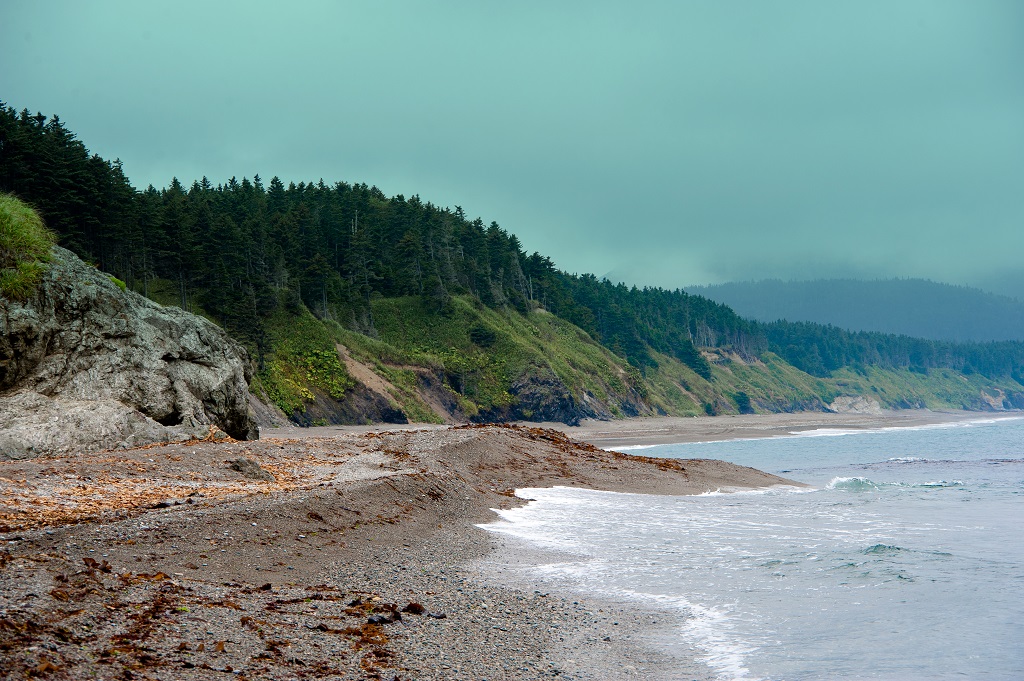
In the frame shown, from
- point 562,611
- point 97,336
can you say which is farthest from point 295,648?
point 97,336

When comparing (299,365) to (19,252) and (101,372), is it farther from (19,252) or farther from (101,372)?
(19,252)

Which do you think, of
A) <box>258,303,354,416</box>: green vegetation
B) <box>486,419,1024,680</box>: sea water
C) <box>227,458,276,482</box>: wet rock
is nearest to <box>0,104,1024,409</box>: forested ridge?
<box>258,303,354,416</box>: green vegetation

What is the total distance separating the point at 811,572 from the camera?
12297 millimetres

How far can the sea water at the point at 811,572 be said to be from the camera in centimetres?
822

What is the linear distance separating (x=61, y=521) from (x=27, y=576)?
3.17 meters

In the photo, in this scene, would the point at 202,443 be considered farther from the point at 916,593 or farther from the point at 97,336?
the point at 916,593

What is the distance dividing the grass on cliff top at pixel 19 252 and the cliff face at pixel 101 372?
1.02ft

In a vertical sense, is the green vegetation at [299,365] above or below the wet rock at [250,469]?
above

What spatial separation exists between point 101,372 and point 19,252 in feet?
12.6

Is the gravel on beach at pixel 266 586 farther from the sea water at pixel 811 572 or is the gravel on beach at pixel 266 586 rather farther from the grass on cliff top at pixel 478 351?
the grass on cliff top at pixel 478 351

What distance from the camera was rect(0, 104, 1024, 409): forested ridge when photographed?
178ft

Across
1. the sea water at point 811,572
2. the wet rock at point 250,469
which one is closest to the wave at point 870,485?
the sea water at point 811,572

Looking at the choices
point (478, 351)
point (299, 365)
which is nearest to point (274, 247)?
point (299, 365)

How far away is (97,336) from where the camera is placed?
21.6m
